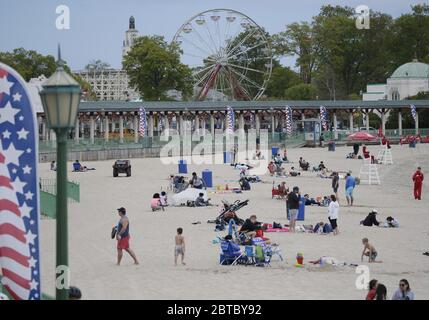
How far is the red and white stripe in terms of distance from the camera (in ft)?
32.8

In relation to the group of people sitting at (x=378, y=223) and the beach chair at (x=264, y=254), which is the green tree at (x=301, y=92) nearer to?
the group of people sitting at (x=378, y=223)

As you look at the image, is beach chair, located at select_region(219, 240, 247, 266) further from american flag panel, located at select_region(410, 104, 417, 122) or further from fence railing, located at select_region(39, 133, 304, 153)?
american flag panel, located at select_region(410, 104, 417, 122)

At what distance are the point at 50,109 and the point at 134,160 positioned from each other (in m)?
48.9

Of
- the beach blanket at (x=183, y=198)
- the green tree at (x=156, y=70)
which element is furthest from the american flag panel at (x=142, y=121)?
the beach blanket at (x=183, y=198)

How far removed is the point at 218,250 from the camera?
63.5ft

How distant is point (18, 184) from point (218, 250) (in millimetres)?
9703

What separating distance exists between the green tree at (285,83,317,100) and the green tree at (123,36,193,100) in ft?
39.2

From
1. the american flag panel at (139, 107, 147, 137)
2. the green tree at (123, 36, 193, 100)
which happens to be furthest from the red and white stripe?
the green tree at (123, 36, 193, 100)

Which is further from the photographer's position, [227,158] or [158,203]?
[227,158]

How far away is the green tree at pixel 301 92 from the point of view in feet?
368

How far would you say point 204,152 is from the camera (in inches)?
2371

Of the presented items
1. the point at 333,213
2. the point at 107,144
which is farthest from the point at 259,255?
the point at 107,144

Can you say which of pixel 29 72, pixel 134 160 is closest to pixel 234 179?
pixel 134 160

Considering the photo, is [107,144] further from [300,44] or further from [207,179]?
[300,44]
